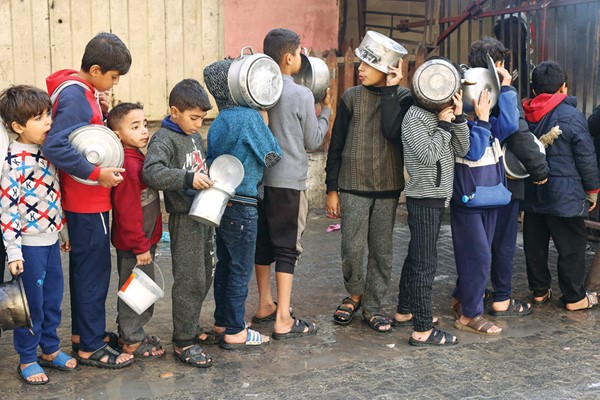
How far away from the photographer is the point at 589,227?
6.66 meters

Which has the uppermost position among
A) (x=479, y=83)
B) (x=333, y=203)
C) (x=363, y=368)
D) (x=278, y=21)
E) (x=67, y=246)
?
(x=278, y=21)

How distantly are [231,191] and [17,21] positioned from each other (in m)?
4.47

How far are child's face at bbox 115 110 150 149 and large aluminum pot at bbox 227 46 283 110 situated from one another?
0.57m

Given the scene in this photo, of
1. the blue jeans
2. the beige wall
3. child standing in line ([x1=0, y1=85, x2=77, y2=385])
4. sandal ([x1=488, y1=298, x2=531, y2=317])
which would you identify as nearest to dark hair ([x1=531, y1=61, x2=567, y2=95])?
sandal ([x1=488, y1=298, x2=531, y2=317])

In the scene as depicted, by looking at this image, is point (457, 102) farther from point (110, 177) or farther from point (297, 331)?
point (110, 177)

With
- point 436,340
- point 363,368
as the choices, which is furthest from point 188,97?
point 436,340

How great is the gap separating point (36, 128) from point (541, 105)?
342cm

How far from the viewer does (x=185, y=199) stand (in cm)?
461

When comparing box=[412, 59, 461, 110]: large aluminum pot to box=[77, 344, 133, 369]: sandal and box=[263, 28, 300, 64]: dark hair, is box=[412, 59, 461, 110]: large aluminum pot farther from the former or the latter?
box=[77, 344, 133, 369]: sandal

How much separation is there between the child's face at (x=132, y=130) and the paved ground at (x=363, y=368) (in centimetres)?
127

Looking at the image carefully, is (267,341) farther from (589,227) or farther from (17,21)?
(17,21)

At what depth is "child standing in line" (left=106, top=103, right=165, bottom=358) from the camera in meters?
4.49

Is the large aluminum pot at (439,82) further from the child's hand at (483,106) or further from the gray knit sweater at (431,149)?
the child's hand at (483,106)

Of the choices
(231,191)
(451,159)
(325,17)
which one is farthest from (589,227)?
(325,17)
